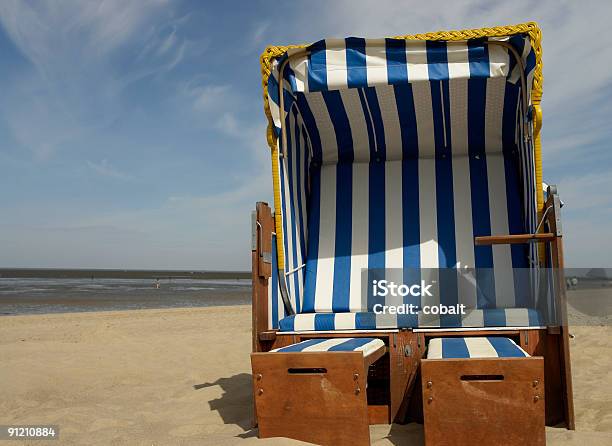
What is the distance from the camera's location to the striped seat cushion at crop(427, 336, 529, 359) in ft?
8.27

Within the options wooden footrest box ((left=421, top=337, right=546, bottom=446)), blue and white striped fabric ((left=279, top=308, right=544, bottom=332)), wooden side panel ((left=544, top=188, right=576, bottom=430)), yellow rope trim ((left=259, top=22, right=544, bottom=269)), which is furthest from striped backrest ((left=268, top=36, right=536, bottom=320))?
wooden footrest box ((left=421, top=337, right=546, bottom=446))

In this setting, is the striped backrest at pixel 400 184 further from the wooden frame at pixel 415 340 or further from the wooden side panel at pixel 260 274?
the wooden frame at pixel 415 340

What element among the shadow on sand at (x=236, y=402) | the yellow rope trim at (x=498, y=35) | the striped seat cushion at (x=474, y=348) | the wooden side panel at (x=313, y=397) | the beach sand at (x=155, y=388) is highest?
the yellow rope trim at (x=498, y=35)

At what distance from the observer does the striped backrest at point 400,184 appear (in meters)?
4.14

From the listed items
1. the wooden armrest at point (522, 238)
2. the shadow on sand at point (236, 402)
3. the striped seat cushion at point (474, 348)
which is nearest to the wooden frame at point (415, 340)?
the wooden armrest at point (522, 238)

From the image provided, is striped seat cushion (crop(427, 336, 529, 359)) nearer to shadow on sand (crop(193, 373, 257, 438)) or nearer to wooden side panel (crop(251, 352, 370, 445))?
wooden side panel (crop(251, 352, 370, 445))

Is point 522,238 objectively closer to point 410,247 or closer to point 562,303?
point 562,303

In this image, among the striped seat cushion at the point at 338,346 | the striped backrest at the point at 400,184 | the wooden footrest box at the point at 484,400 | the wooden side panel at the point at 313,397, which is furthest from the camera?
the striped backrest at the point at 400,184

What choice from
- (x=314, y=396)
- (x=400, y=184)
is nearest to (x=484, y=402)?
(x=314, y=396)

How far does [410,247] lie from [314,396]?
2.20 metres

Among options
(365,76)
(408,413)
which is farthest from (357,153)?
(408,413)

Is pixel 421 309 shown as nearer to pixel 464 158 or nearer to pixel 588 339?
pixel 464 158

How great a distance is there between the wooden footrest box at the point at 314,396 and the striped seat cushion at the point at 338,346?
0.46 feet

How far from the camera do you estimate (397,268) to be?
4.42 metres
